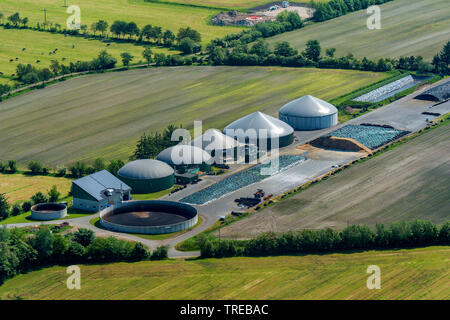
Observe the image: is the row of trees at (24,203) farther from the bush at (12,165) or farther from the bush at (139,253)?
the bush at (139,253)

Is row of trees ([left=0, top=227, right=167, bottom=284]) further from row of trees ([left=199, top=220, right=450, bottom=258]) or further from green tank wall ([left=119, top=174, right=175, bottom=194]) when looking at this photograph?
green tank wall ([left=119, top=174, right=175, bottom=194])

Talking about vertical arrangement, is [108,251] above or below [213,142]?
below

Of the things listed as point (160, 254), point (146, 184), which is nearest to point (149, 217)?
point (146, 184)

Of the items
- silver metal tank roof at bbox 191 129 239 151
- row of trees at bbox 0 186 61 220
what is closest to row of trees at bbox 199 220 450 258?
row of trees at bbox 0 186 61 220

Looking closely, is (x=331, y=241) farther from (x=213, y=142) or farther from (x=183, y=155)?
(x=213, y=142)

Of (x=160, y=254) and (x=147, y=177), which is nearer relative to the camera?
(x=160, y=254)

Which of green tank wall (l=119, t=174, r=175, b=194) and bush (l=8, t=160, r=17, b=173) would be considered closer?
green tank wall (l=119, t=174, r=175, b=194)

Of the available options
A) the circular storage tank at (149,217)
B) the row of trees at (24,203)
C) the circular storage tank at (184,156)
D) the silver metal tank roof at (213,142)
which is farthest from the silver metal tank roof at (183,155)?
the row of trees at (24,203)
